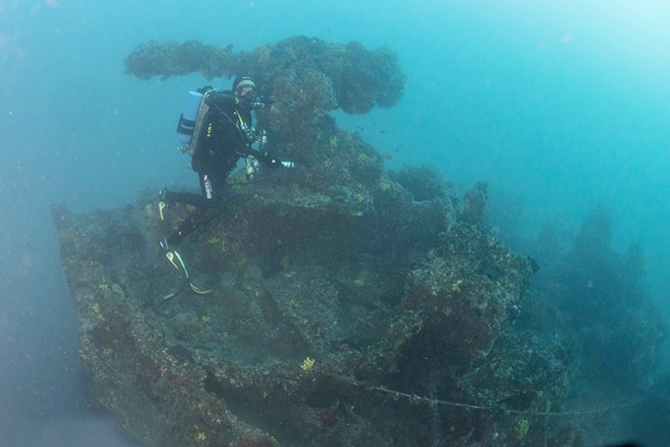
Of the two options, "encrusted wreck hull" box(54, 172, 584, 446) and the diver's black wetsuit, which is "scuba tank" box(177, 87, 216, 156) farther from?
"encrusted wreck hull" box(54, 172, 584, 446)

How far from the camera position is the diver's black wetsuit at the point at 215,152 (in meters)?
6.66

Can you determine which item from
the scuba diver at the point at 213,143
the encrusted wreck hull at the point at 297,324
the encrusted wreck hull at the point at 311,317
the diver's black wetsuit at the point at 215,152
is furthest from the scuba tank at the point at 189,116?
the encrusted wreck hull at the point at 297,324

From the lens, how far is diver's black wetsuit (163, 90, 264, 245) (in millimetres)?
6656

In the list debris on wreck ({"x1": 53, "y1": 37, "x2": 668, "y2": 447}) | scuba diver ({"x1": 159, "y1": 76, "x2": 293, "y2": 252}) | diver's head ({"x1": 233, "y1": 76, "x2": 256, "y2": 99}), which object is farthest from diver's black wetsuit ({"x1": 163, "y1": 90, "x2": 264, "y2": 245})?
debris on wreck ({"x1": 53, "y1": 37, "x2": 668, "y2": 447})

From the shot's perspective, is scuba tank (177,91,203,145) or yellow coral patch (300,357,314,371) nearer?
yellow coral patch (300,357,314,371)

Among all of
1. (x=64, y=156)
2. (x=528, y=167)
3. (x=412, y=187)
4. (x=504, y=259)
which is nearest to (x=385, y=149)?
(x=528, y=167)

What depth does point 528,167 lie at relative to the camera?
46.3m

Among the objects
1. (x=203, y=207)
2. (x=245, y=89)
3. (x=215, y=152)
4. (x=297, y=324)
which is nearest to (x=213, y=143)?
(x=215, y=152)

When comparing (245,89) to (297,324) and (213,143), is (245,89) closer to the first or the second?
(213,143)

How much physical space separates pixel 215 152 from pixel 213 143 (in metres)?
0.19

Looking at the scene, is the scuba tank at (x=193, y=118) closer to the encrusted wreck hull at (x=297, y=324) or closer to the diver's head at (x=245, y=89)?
the diver's head at (x=245, y=89)

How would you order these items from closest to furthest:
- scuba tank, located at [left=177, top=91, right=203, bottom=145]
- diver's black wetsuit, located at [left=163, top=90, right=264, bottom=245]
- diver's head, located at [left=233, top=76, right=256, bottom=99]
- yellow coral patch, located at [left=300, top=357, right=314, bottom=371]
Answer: yellow coral patch, located at [left=300, top=357, right=314, bottom=371]
diver's black wetsuit, located at [left=163, top=90, right=264, bottom=245]
scuba tank, located at [left=177, top=91, right=203, bottom=145]
diver's head, located at [left=233, top=76, right=256, bottom=99]

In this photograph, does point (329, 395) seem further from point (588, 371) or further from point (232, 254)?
point (588, 371)

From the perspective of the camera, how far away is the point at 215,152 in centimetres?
693
